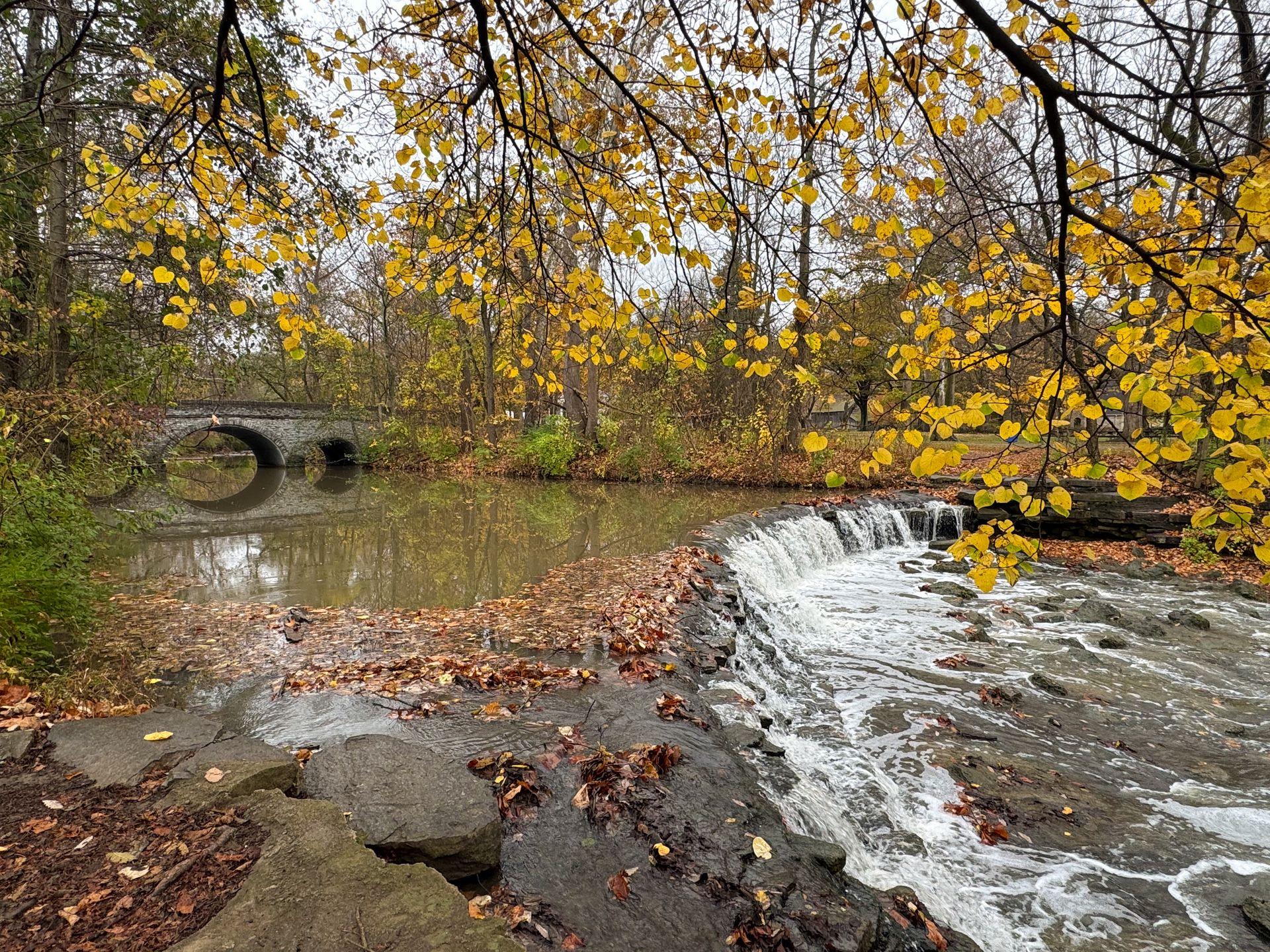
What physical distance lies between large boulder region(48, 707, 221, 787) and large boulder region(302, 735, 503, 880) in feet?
2.14

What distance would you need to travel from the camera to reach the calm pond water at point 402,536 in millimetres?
8320

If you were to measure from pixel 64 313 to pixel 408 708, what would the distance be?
7.22 m

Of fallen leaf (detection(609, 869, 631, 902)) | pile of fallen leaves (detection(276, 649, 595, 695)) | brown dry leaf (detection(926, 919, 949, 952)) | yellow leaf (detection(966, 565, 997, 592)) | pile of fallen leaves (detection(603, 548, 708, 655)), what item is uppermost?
yellow leaf (detection(966, 565, 997, 592))

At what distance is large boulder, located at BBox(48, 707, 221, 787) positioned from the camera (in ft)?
9.36

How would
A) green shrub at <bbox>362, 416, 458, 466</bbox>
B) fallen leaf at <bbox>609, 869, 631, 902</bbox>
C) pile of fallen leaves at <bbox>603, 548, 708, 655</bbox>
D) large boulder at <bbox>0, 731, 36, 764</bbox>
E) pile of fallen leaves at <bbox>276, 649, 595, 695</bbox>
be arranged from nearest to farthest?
1. fallen leaf at <bbox>609, 869, 631, 902</bbox>
2. large boulder at <bbox>0, 731, 36, 764</bbox>
3. pile of fallen leaves at <bbox>276, 649, 595, 695</bbox>
4. pile of fallen leaves at <bbox>603, 548, 708, 655</bbox>
5. green shrub at <bbox>362, 416, 458, 466</bbox>

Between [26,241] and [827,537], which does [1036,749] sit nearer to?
[827,537]

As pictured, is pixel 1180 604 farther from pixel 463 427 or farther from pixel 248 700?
pixel 463 427

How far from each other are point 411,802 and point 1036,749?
Answer: 510cm

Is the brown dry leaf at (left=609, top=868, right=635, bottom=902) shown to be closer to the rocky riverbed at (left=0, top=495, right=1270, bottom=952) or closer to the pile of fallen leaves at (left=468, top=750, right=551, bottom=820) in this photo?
the rocky riverbed at (left=0, top=495, right=1270, bottom=952)

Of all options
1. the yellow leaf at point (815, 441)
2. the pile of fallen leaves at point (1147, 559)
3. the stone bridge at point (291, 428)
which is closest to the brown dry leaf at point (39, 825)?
the yellow leaf at point (815, 441)

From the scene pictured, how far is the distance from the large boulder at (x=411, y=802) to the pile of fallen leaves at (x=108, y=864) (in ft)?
1.74

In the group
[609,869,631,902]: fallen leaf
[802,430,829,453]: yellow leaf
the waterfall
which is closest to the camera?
[802,430,829,453]: yellow leaf

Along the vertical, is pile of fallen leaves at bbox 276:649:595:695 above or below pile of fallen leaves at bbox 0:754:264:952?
below

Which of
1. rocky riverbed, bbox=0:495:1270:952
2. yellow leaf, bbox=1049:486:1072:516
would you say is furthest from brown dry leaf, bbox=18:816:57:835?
yellow leaf, bbox=1049:486:1072:516
